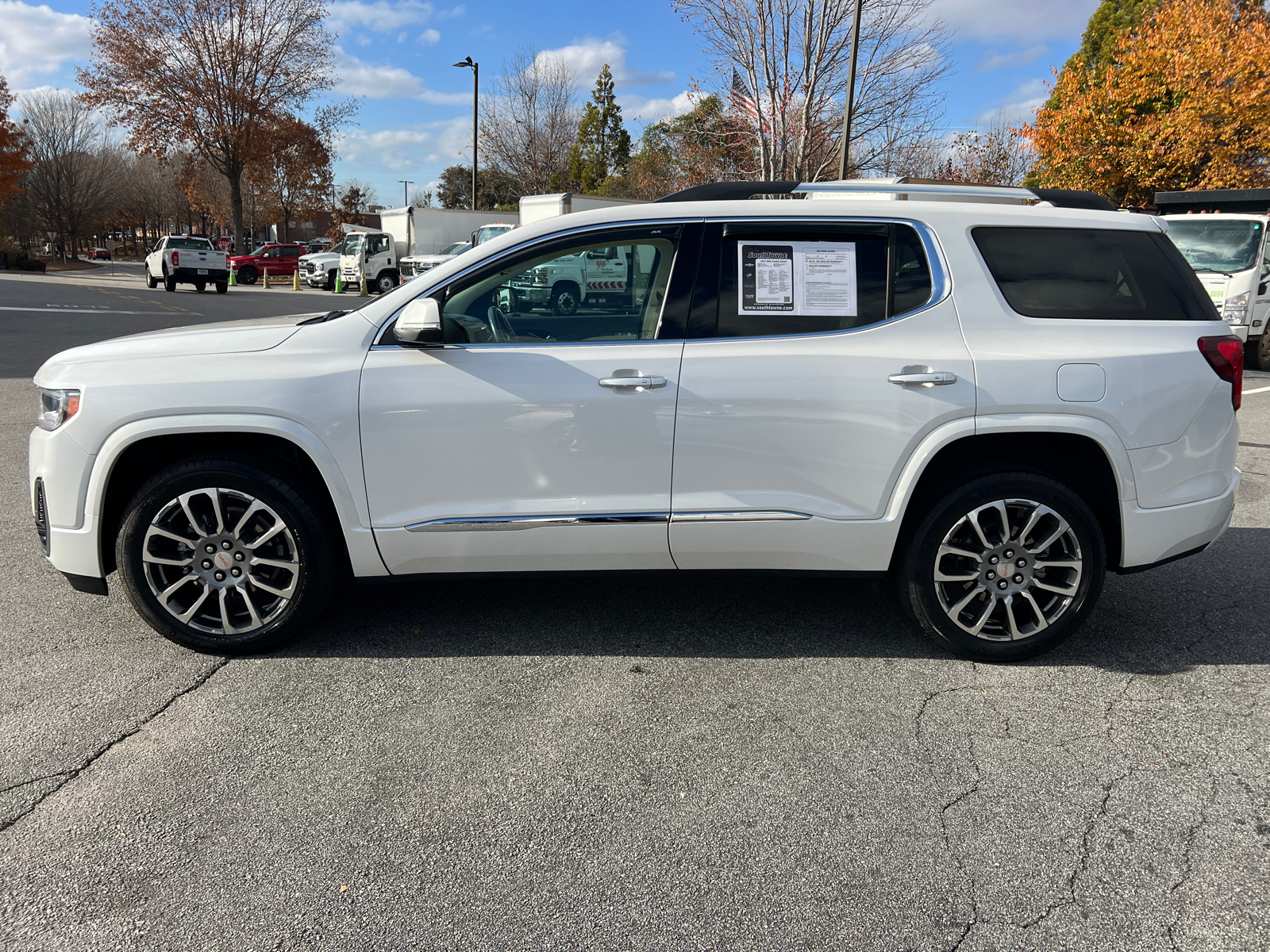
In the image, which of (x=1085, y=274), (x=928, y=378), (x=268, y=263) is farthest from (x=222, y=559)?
(x=268, y=263)

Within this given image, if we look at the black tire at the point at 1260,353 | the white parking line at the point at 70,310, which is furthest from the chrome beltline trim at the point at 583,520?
the white parking line at the point at 70,310

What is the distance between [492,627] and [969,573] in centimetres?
202

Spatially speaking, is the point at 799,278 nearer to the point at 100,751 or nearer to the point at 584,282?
the point at 584,282

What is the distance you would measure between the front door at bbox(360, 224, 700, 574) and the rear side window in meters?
1.24

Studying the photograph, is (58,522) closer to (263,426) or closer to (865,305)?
(263,426)

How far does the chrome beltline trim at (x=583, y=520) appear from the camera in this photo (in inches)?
136

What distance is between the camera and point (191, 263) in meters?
30.0

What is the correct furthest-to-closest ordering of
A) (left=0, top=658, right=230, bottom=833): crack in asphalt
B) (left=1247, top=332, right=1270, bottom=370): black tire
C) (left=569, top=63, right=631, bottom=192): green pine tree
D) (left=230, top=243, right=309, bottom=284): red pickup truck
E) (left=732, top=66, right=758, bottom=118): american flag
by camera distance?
(left=569, top=63, right=631, bottom=192): green pine tree, (left=230, top=243, right=309, bottom=284): red pickup truck, (left=732, top=66, right=758, bottom=118): american flag, (left=1247, top=332, right=1270, bottom=370): black tire, (left=0, top=658, right=230, bottom=833): crack in asphalt

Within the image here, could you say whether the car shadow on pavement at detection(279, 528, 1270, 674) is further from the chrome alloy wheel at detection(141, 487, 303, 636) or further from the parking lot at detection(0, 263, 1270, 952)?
the chrome alloy wheel at detection(141, 487, 303, 636)

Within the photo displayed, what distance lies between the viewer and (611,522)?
3473 millimetres

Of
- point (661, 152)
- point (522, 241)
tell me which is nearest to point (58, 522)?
point (522, 241)

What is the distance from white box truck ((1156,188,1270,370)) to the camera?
12.6 metres

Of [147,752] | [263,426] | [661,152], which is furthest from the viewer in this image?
[661,152]


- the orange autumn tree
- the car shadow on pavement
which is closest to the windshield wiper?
the car shadow on pavement
